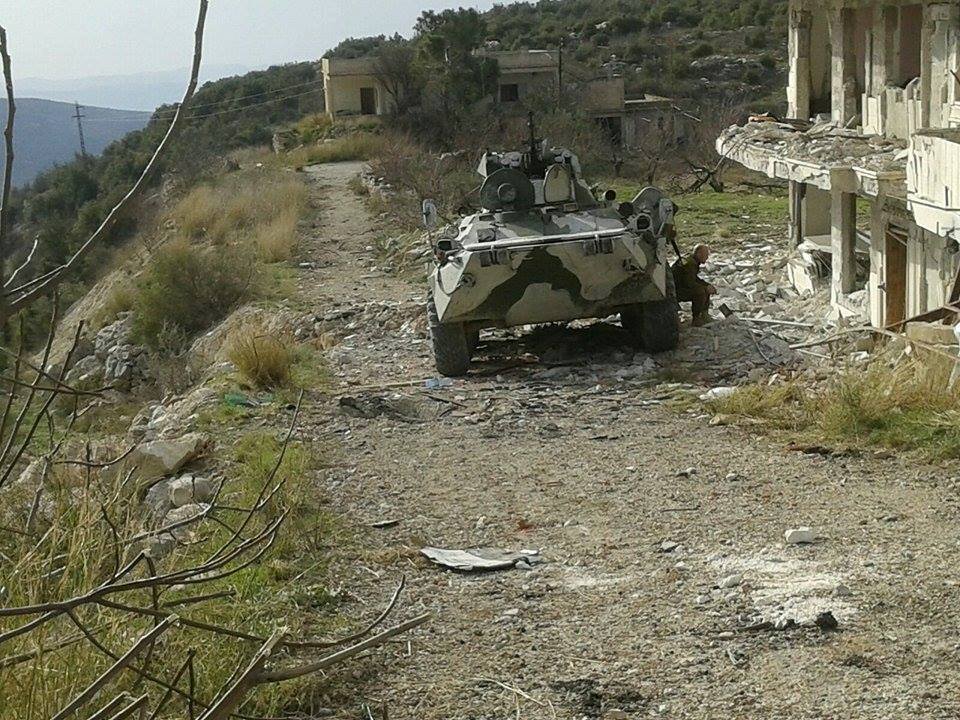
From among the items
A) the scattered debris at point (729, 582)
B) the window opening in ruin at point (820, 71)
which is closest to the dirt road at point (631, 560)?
the scattered debris at point (729, 582)

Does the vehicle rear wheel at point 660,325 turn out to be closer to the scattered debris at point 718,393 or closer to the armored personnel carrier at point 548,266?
the armored personnel carrier at point 548,266

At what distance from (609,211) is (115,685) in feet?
29.5

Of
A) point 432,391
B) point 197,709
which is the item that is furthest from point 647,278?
point 197,709

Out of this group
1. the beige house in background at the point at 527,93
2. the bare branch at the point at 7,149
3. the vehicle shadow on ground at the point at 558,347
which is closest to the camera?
the bare branch at the point at 7,149

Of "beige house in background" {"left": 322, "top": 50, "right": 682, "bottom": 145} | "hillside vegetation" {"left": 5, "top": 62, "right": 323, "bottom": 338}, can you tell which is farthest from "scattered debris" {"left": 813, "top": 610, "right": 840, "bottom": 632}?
"beige house in background" {"left": 322, "top": 50, "right": 682, "bottom": 145}

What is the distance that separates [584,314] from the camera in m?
12.0

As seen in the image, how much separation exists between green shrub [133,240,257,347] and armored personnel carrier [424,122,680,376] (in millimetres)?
7173

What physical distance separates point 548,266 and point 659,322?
1.18 m

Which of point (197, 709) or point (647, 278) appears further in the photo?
point (647, 278)

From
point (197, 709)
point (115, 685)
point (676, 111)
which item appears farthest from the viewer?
point (676, 111)

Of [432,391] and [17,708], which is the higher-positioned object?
[17,708]

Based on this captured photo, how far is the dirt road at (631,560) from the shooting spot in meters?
4.96

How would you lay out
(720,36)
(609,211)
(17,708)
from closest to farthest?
1. (17,708)
2. (609,211)
3. (720,36)

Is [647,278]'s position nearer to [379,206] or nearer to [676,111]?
[379,206]
